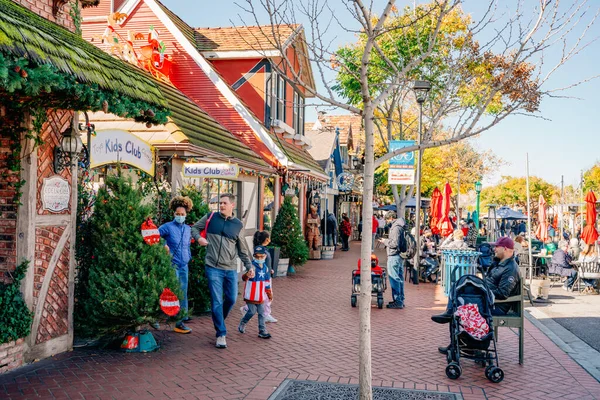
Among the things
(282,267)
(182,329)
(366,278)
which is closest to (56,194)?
(182,329)

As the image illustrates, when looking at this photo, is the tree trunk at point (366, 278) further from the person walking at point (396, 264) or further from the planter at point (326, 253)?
the planter at point (326, 253)

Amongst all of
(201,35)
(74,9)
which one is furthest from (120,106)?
(201,35)

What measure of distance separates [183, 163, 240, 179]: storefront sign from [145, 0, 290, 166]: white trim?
5.73 m

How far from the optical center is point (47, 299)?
6281mm

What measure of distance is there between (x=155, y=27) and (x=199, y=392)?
12.0m

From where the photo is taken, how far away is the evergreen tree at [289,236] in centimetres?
1519

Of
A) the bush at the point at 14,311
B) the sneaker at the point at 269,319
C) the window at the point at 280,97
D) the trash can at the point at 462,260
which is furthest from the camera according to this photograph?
the window at the point at 280,97

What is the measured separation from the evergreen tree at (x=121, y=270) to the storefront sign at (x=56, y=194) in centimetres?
→ 41

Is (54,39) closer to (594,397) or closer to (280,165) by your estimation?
(594,397)

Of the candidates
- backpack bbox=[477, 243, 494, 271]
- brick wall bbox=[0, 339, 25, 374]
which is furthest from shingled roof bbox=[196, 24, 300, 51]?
brick wall bbox=[0, 339, 25, 374]

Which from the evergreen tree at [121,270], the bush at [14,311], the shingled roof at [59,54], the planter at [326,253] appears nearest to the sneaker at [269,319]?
the evergreen tree at [121,270]

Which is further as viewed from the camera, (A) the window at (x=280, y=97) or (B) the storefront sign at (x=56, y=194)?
(A) the window at (x=280, y=97)

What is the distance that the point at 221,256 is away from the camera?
7180mm

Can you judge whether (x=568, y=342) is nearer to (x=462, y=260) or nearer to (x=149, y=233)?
(x=462, y=260)
